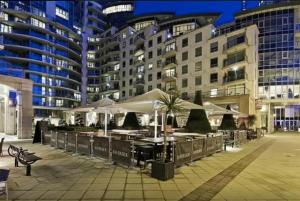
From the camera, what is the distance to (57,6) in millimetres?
74375

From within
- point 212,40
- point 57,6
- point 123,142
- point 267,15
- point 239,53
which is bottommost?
point 123,142

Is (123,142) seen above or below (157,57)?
below

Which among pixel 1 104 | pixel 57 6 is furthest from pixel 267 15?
pixel 57 6

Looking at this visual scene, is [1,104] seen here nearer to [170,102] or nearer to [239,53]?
[170,102]

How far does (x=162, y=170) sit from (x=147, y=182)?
65 centimetres

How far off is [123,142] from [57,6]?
7404 centimetres

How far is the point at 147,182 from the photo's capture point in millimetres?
8703

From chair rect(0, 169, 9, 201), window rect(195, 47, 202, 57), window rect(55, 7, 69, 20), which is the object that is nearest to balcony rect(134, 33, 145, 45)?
window rect(195, 47, 202, 57)

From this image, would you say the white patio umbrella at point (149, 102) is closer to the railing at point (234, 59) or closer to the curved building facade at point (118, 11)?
the railing at point (234, 59)

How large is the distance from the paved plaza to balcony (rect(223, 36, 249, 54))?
3185 centimetres

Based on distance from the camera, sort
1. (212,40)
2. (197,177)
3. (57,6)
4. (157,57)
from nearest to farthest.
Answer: (197,177)
(212,40)
(157,57)
(57,6)

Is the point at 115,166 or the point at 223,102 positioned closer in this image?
the point at 115,166

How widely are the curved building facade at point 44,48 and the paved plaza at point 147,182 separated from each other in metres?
55.7

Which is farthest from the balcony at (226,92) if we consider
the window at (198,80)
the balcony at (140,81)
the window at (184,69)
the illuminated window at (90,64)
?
the illuminated window at (90,64)
